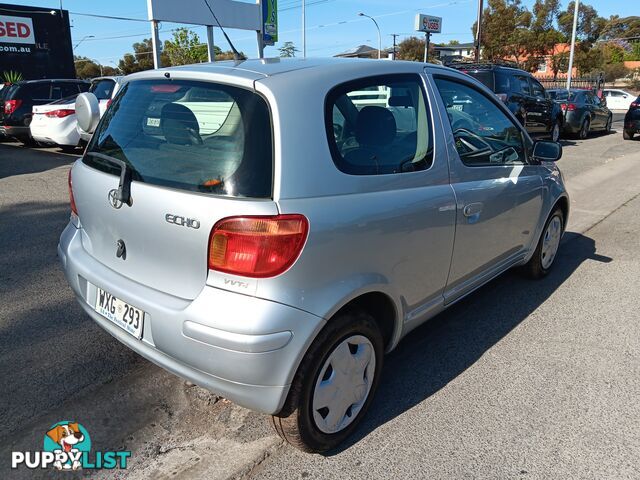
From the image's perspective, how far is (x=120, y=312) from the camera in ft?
7.93

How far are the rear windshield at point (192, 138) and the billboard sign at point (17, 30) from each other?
24.0m

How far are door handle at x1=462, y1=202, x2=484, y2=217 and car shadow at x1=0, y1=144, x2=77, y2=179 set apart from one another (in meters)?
8.56

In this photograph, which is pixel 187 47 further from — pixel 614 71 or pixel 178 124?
pixel 614 71

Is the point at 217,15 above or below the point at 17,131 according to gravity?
above

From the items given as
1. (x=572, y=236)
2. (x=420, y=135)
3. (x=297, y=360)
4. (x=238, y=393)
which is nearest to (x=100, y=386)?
(x=238, y=393)

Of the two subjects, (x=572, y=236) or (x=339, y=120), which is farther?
(x=572, y=236)

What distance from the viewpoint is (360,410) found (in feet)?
8.45

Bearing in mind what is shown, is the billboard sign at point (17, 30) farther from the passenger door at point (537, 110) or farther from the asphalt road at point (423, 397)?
the asphalt road at point (423, 397)

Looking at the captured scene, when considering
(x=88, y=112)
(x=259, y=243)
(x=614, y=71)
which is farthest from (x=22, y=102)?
(x=614, y=71)

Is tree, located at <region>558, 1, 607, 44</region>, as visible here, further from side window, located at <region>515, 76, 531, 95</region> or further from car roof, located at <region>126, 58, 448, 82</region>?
car roof, located at <region>126, 58, 448, 82</region>

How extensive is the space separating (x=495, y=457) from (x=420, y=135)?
167cm

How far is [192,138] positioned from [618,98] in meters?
35.3

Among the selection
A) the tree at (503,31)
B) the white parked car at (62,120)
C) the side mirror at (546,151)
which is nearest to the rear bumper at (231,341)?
the side mirror at (546,151)

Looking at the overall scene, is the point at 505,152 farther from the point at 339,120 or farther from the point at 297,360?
the point at 297,360
